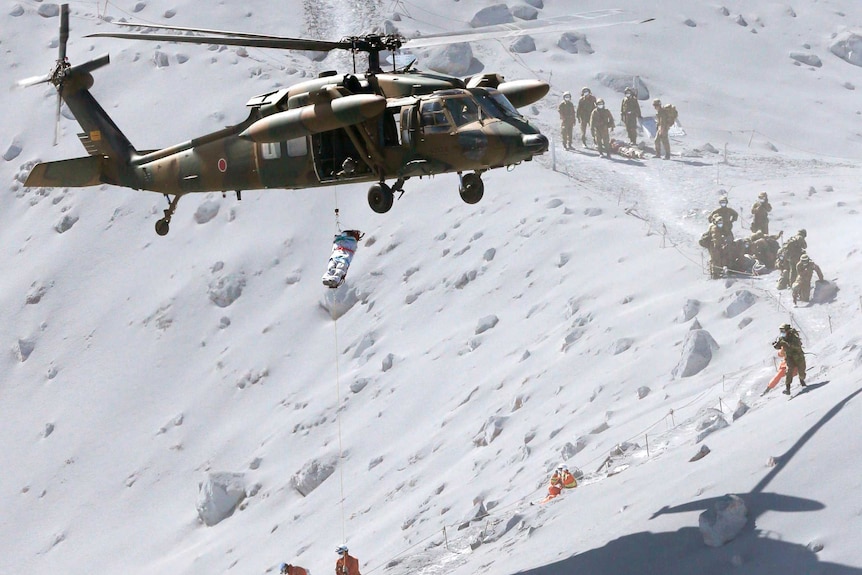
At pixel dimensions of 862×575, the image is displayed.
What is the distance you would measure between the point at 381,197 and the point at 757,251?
614 inches

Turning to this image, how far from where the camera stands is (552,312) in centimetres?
3609

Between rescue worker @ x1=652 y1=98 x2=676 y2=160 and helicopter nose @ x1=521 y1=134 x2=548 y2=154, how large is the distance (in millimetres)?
22175

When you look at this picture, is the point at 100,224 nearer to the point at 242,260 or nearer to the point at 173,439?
the point at 242,260

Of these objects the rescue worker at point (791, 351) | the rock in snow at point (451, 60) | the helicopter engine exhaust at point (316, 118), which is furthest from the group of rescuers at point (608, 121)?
the helicopter engine exhaust at point (316, 118)

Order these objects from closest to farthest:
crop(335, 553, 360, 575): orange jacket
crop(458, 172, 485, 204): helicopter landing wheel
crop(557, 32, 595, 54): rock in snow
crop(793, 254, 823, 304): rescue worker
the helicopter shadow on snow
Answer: the helicopter shadow on snow
crop(458, 172, 485, 204): helicopter landing wheel
crop(335, 553, 360, 575): orange jacket
crop(793, 254, 823, 304): rescue worker
crop(557, 32, 595, 54): rock in snow

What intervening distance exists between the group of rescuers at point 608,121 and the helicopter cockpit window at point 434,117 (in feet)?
72.4

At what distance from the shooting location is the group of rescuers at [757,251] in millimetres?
32031

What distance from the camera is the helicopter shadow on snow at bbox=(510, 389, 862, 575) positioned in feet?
69.1

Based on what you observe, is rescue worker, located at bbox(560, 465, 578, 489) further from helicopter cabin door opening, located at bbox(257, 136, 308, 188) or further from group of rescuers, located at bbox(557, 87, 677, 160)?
group of rescuers, located at bbox(557, 87, 677, 160)

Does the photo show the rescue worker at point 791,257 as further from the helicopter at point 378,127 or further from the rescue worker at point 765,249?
the helicopter at point 378,127

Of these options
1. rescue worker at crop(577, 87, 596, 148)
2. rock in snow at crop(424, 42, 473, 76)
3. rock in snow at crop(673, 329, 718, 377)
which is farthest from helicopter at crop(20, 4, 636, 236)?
rock in snow at crop(424, 42, 473, 76)

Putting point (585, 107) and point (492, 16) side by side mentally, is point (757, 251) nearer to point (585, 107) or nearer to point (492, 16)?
point (585, 107)

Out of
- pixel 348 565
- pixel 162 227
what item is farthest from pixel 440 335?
pixel 162 227

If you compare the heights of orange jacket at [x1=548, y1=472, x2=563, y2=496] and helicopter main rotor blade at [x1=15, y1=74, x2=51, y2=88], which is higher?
helicopter main rotor blade at [x1=15, y1=74, x2=51, y2=88]
